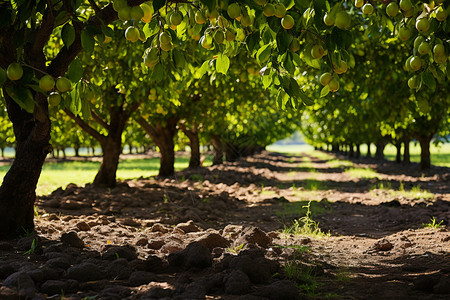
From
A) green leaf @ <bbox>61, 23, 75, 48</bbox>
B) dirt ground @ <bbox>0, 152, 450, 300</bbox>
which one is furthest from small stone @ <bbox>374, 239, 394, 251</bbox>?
green leaf @ <bbox>61, 23, 75, 48</bbox>

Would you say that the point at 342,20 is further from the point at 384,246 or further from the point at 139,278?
the point at 384,246

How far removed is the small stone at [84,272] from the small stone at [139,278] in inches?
12.3

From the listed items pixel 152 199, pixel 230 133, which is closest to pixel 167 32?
pixel 152 199

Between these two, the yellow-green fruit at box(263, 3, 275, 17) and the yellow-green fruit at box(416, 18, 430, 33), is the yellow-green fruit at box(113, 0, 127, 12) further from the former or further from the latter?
the yellow-green fruit at box(416, 18, 430, 33)

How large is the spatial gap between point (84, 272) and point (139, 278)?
0.48 m

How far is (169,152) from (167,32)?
15.0m

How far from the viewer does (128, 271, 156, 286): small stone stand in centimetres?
373

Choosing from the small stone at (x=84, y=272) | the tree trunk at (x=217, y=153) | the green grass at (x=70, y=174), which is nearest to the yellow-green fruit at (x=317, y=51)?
the small stone at (x=84, y=272)

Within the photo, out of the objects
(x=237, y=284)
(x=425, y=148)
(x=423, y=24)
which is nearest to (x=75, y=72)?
(x=237, y=284)

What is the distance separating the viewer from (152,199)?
35.7ft

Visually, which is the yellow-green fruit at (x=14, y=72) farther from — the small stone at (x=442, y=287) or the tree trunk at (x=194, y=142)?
the tree trunk at (x=194, y=142)

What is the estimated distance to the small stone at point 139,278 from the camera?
12.2ft

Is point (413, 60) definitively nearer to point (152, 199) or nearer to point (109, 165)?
point (152, 199)

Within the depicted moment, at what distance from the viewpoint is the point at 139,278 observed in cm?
377
